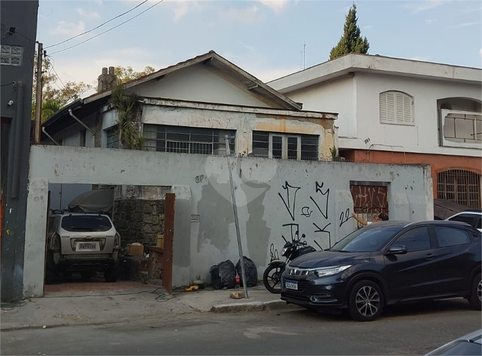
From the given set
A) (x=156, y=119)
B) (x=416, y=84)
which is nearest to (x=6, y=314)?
(x=156, y=119)

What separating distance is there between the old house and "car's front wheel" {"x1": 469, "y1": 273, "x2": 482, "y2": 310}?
424cm

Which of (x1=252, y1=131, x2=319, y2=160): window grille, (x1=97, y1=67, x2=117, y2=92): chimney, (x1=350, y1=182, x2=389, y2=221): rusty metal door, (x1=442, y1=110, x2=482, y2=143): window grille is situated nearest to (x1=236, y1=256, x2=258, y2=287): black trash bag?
(x1=350, y1=182, x2=389, y2=221): rusty metal door

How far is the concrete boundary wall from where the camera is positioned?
11.0 metres

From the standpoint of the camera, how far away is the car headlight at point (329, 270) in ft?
29.3

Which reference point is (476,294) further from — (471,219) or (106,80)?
(106,80)

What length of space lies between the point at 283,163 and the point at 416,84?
37.7 feet

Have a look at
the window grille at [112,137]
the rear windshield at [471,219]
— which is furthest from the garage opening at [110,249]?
the rear windshield at [471,219]

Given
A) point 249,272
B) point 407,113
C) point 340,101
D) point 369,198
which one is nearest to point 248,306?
point 249,272

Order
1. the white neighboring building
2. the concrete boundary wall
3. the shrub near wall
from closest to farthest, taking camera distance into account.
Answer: the concrete boundary wall < the shrub near wall < the white neighboring building

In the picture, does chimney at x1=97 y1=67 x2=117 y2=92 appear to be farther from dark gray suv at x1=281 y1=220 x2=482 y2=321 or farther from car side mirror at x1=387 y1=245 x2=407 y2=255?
car side mirror at x1=387 y1=245 x2=407 y2=255

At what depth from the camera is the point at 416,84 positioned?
73.3 ft

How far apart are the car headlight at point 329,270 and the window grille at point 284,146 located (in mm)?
9133

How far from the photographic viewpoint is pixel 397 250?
30.3 feet

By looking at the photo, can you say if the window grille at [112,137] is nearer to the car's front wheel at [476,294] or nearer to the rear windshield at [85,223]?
the rear windshield at [85,223]
